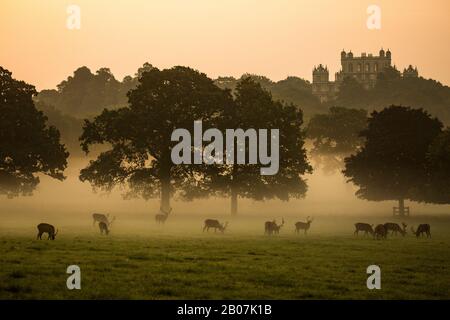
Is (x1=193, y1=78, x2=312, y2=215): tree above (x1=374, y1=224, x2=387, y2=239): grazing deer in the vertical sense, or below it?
above

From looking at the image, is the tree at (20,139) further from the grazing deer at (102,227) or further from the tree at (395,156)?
the tree at (395,156)

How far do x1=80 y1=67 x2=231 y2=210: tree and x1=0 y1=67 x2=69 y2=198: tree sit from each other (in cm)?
334

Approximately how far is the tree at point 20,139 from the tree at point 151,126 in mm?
3344

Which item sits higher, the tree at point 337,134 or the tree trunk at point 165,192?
the tree at point 337,134

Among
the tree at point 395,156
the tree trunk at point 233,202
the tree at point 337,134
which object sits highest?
the tree at point 337,134

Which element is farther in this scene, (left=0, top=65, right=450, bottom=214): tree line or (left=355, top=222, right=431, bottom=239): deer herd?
(left=0, top=65, right=450, bottom=214): tree line

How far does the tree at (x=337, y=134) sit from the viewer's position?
13350 centimetres

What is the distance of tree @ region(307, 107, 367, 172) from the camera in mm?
133500

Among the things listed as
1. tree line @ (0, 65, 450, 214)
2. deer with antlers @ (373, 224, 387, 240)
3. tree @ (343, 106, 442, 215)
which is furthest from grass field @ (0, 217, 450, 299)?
tree @ (343, 106, 442, 215)

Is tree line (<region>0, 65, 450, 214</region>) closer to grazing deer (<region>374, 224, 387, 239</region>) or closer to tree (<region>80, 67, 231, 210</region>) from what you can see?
tree (<region>80, 67, 231, 210</region>)

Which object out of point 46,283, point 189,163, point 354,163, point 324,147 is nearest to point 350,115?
point 324,147

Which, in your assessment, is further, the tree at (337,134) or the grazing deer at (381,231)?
the tree at (337,134)

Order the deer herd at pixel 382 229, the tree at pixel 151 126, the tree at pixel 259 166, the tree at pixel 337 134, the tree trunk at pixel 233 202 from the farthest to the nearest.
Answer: the tree at pixel 337 134 < the tree trunk at pixel 233 202 < the tree at pixel 259 166 < the tree at pixel 151 126 < the deer herd at pixel 382 229

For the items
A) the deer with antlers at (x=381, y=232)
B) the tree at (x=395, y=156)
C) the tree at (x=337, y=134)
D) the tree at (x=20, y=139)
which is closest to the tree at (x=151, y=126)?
the tree at (x=20, y=139)
